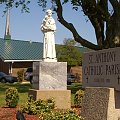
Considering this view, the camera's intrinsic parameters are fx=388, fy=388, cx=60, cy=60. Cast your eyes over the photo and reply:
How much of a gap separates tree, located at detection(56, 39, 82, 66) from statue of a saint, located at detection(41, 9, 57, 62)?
33.9 meters

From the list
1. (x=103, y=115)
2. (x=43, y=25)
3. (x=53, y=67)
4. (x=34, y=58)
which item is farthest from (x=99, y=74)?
(x=34, y=58)

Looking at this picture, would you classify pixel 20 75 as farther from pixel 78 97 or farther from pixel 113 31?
pixel 78 97

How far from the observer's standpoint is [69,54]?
167 feet

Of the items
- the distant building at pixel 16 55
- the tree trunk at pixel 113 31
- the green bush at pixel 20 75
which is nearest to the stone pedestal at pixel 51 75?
the tree trunk at pixel 113 31

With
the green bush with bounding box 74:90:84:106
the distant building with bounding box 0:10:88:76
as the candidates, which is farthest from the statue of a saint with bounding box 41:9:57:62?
the distant building with bounding box 0:10:88:76

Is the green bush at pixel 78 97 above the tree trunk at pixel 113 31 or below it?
below

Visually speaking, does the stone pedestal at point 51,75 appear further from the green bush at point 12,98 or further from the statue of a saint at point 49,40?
the green bush at point 12,98

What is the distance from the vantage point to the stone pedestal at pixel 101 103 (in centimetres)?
632

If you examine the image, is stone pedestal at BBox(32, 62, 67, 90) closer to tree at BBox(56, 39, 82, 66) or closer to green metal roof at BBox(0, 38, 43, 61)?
green metal roof at BBox(0, 38, 43, 61)

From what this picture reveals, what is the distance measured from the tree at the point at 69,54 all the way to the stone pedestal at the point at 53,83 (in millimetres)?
34515

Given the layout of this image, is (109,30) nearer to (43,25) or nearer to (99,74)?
(43,25)

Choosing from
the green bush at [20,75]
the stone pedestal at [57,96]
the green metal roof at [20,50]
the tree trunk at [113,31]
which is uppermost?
the green metal roof at [20,50]

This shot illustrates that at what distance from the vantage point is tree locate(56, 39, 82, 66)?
49.0 metres

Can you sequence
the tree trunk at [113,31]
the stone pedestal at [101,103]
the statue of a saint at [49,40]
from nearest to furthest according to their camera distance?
1. the stone pedestal at [101,103]
2. the statue of a saint at [49,40]
3. the tree trunk at [113,31]
